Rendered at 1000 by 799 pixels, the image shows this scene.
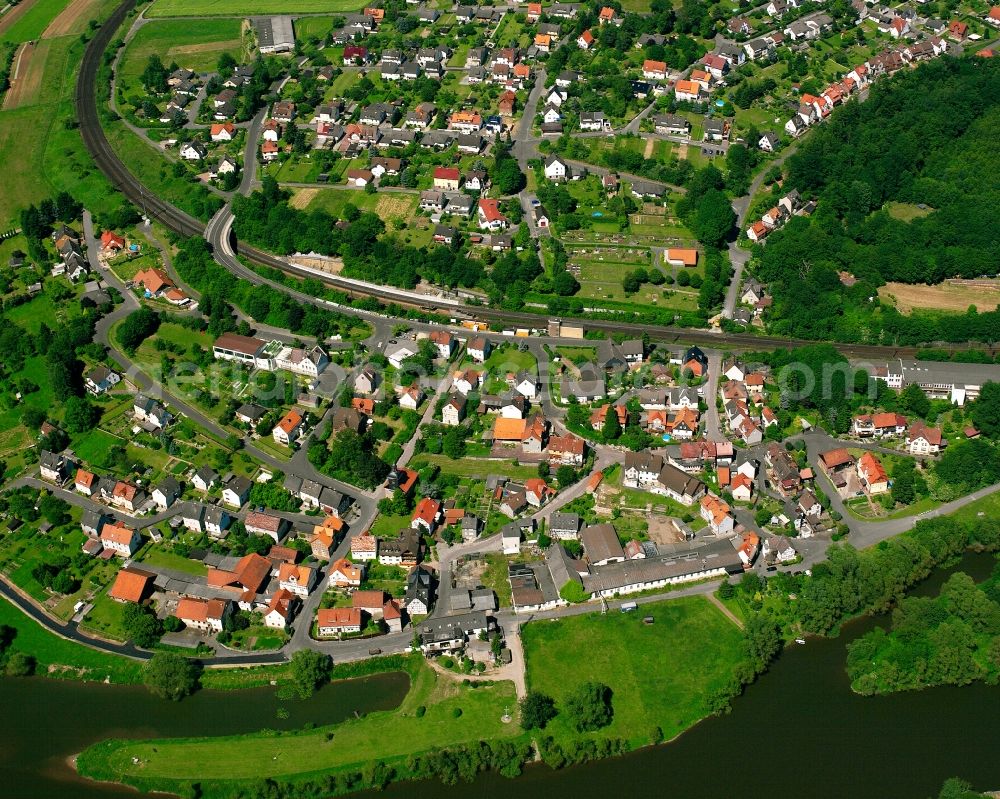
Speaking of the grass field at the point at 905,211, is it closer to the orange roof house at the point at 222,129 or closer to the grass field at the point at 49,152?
the orange roof house at the point at 222,129

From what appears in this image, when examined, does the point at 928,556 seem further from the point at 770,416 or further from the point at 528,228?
the point at 528,228

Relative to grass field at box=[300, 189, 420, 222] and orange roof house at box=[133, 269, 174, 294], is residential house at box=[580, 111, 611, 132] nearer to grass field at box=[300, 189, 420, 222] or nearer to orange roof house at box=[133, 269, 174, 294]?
grass field at box=[300, 189, 420, 222]

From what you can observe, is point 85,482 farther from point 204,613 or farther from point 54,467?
point 204,613

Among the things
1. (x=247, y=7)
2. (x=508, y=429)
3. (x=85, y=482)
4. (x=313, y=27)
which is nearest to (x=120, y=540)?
(x=85, y=482)

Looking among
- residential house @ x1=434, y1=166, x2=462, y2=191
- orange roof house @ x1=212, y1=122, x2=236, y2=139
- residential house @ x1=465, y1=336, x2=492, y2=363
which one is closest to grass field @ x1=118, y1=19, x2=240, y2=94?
orange roof house @ x1=212, y1=122, x2=236, y2=139

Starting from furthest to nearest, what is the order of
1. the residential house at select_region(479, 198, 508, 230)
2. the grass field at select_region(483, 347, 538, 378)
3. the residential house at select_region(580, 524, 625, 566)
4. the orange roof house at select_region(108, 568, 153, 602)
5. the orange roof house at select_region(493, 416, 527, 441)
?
the residential house at select_region(479, 198, 508, 230)
the grass field at select_region(483, 347, 538, 378)
the orange roof house at select_region(493, 416, 527, 441)
the residential house at select_region(580, 524, 625, 566)
the orange roof house at select_region(108, 568, 153, 602)

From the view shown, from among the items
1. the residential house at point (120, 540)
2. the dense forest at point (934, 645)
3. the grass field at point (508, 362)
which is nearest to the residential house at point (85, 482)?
the residential house at point (120, 540)
